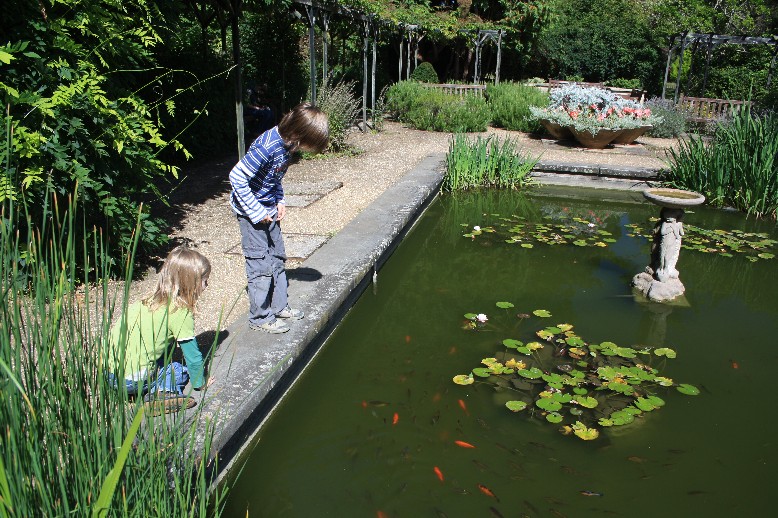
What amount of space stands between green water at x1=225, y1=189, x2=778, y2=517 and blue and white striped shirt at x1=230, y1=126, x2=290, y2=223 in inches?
37.8

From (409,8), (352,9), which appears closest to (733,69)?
(409,8)

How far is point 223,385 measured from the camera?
8.79 feet

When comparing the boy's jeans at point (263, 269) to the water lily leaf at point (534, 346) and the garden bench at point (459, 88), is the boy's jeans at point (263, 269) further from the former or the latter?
the garden bench at point (459, 88)

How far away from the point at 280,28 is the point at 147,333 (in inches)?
419

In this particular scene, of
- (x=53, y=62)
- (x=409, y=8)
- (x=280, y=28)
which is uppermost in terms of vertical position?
(x=409, y=8)

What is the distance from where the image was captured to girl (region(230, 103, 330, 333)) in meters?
3.22

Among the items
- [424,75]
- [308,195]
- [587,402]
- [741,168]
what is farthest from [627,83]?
[587,402]

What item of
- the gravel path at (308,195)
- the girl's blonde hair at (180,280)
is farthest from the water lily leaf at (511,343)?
the girl's blonde hair at (180,280)

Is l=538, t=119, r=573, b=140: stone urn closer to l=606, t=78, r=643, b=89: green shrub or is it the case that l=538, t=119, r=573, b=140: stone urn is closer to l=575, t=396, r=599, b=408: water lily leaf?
l=575, t=396, r=599, b=408: water lily leaf

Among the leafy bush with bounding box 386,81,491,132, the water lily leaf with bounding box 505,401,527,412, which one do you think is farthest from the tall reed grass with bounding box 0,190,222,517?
the leafy bush with bounding box 386,81,491,132

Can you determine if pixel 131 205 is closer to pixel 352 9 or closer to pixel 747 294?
pixel 747 294

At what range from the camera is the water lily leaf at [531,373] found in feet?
11.5

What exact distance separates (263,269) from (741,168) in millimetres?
5553

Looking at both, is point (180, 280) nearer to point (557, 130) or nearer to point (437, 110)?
point (557, 130)
